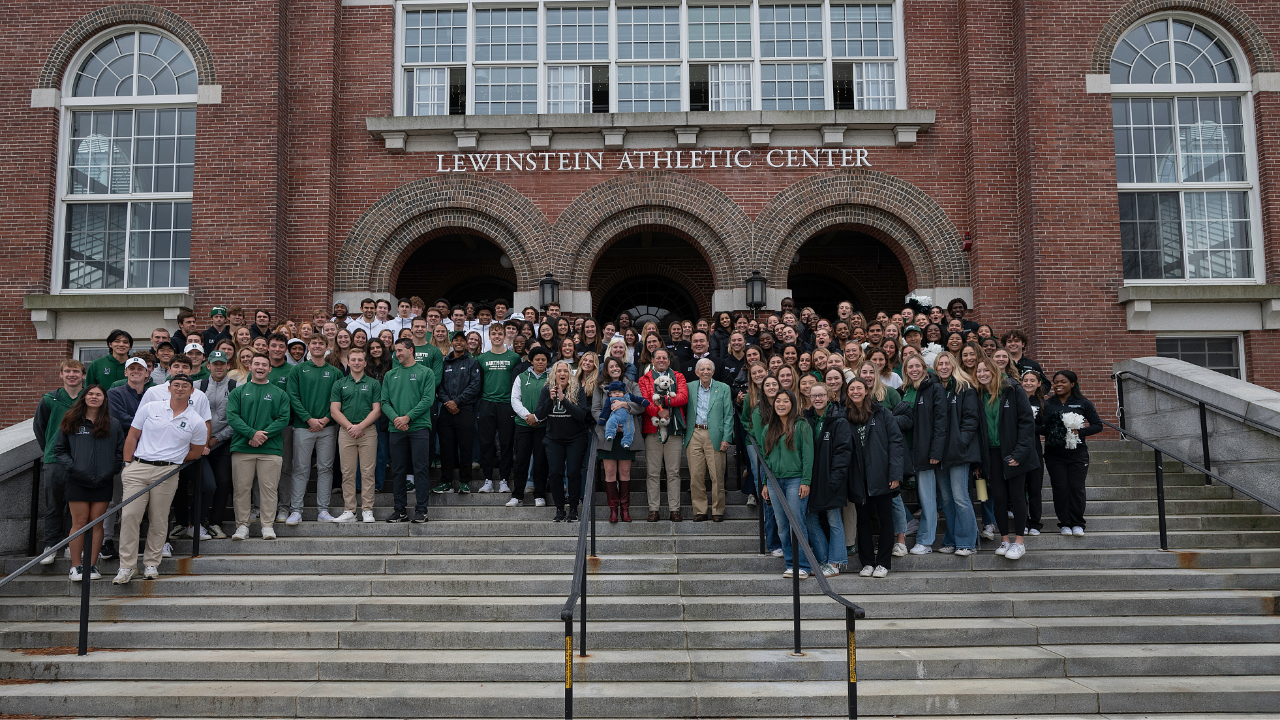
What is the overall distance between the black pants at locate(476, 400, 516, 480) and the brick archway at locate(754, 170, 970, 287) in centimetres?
614

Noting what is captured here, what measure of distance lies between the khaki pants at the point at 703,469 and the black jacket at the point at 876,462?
143cm

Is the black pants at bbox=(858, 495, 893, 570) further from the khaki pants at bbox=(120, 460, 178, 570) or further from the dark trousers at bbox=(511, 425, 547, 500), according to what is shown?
the khaki pants at bbox=(120, 460, 178, 570)

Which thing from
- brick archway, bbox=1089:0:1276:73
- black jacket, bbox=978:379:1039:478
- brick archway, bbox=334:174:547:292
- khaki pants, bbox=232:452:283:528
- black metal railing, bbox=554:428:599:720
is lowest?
black metal railing, bbox=554:428:599:720

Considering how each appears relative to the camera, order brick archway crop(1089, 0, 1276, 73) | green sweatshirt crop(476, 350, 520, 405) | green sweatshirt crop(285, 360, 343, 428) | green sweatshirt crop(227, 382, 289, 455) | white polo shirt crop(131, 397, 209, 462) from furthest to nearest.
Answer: brick archway crop(1089, 0, 1276, 73)
green sweatshirt crop(476, 350, 520, 405)
green sweatshirt crop(285, 360, 343, 428)
green sweatshirt crop(227, 382, 289, 455)
white polo shirt crop(131, 397, 209, 462)

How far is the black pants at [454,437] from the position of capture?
9477 millimetres

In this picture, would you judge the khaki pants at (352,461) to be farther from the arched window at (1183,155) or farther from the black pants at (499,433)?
the arched window at (1183,155)

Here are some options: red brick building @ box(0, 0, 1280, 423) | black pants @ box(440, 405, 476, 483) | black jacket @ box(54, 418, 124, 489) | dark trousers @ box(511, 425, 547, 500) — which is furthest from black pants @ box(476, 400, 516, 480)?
red brick building @ box(0, 0, 1280, 423)

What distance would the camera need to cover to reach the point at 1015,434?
26.9ft

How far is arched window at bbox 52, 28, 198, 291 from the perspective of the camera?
47.1 feet

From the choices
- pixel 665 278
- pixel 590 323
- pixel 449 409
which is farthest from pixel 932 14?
pixel 449 409

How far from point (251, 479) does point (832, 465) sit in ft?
18.3

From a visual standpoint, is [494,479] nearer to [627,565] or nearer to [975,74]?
[627,565]

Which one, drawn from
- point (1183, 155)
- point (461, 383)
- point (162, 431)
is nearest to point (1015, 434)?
point (461, 383)

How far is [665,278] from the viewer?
18.4 meters
